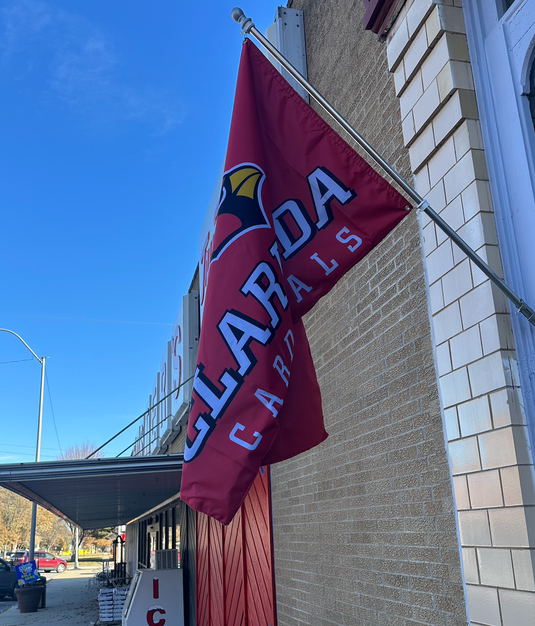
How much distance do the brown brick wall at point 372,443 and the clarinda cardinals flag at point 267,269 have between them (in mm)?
861

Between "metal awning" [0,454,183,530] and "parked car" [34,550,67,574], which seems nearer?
"metal awning" [0,454,183,530]

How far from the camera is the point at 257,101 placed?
3.14 metres

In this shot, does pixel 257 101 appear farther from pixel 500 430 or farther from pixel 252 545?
pixel 252 545

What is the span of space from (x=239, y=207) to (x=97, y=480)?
28.0 ft

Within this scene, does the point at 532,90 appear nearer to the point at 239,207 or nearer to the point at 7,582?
the point at 239,207

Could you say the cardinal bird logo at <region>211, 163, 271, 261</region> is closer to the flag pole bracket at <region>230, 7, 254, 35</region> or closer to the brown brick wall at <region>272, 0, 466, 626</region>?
the flag pole bracket at <region>230, 7, 254, 35</region>

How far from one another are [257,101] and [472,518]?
2258 millimetres

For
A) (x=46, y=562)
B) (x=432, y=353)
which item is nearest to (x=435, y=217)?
(x=432, y=353)

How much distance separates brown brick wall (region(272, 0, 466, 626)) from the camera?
3.42 m

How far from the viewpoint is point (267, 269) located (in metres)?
2.77

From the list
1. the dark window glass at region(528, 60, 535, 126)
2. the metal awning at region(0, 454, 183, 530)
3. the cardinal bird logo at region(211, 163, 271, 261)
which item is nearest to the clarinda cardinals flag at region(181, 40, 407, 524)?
the cardinal bird logo at region(211, 163, 271, 261)

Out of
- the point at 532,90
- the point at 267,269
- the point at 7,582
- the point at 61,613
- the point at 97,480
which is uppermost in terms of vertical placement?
the point at 532,90

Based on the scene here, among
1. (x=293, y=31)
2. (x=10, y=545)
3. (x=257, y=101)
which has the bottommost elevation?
(x=10, y=545)

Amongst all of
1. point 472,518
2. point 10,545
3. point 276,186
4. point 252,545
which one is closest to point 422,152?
point 276,186
